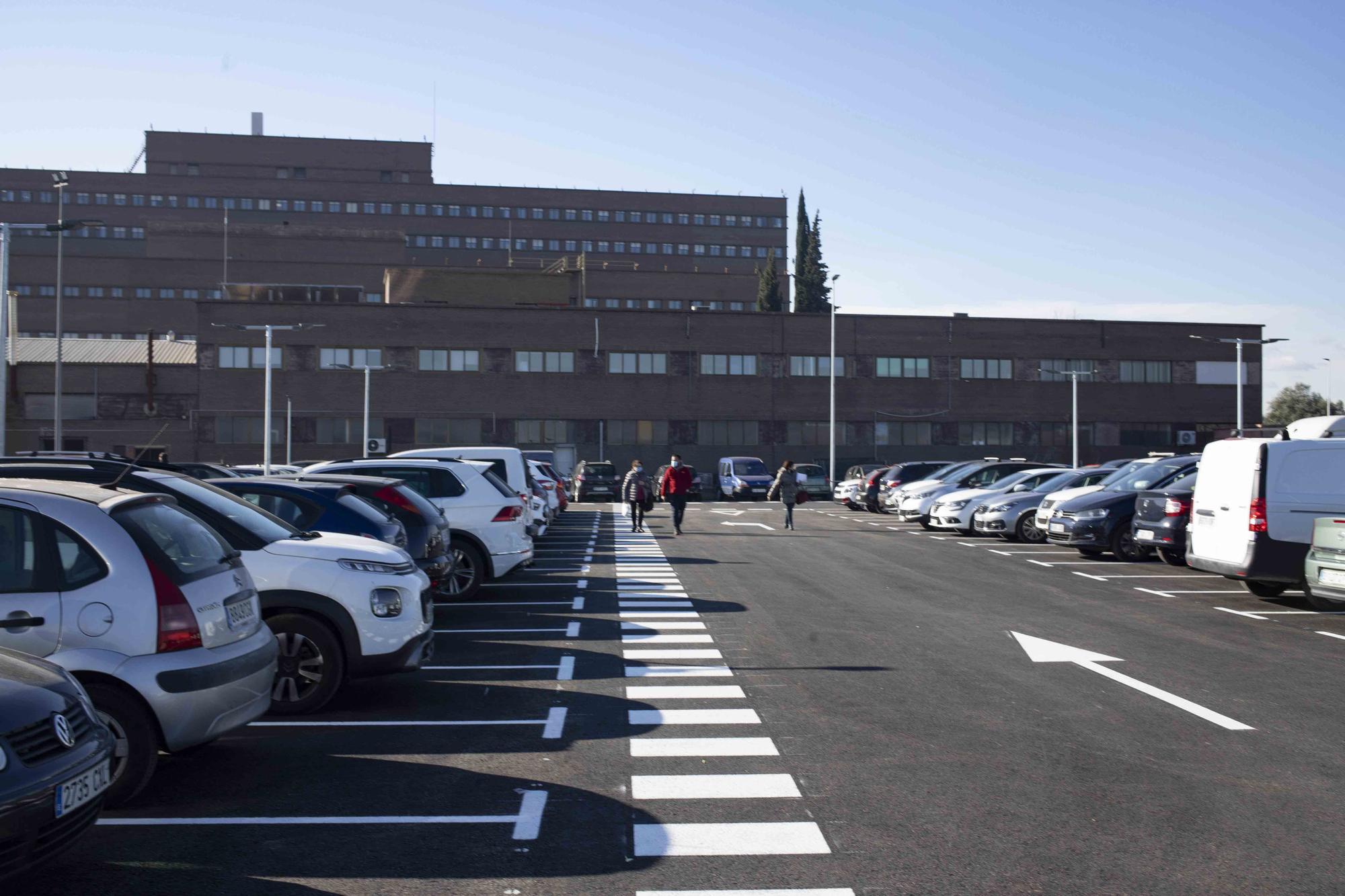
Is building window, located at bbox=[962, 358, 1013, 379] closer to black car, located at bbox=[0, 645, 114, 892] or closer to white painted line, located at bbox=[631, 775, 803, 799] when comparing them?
white painted line, located at bbox=[631, 775, 803, 799]

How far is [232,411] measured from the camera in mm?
69438

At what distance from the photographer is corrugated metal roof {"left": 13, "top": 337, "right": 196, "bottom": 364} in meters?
72.6

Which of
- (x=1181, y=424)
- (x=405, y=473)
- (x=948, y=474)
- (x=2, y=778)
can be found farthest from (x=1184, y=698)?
(x=1181, y=424)

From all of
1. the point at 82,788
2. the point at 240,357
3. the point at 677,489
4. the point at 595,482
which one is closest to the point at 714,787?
the point at 82,788

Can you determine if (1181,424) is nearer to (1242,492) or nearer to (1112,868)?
(1242,492)

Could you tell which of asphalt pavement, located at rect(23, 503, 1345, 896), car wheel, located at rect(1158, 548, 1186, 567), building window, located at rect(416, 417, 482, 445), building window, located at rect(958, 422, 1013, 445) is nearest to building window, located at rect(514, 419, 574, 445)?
building window, located at rect(416, 417, 482, 445)

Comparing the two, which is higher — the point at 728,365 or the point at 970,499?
the point at 728,365

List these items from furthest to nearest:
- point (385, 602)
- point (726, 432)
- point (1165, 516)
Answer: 1. point (726, 432)
2. point (1165, 516)
3. point (385, 602)

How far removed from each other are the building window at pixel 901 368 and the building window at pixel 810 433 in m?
4.25

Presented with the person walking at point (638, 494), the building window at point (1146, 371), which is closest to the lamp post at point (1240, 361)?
the building window at point (1146, 371)

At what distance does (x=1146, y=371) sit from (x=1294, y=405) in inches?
783

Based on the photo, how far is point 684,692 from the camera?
9320mm

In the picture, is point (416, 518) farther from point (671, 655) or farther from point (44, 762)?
point (44, 762)

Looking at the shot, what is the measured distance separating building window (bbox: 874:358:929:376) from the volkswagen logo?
72.8 meters
